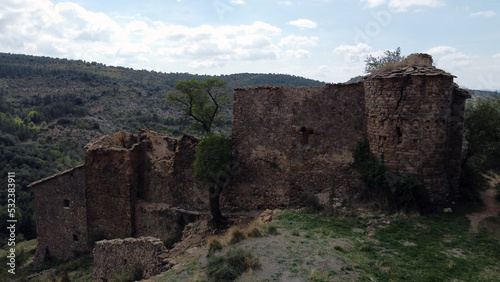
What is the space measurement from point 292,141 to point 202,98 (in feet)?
28.9

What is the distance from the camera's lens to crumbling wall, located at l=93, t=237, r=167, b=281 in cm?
1069

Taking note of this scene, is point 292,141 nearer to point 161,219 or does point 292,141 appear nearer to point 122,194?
point 161,219

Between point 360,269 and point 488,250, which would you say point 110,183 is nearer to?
point 360,269

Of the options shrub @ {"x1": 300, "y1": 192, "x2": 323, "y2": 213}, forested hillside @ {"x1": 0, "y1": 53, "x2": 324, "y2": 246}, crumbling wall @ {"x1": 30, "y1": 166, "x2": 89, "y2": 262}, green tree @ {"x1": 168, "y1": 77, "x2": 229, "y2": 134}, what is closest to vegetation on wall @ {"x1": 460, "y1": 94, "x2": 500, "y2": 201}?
shrub @ {"x1": 300, "y1": 192, "x2": 323, "y2": 213}

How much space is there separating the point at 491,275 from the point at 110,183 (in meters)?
13.0

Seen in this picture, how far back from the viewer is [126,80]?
53562 millimetres

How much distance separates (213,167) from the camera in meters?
12.3

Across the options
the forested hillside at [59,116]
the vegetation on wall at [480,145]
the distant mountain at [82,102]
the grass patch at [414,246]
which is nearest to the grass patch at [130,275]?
the grass patch at [414,246]

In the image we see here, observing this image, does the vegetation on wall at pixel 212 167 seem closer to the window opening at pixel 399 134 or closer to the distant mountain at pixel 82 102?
the window opening at pixel 399 134

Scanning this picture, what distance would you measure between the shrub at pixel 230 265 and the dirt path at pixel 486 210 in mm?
5787

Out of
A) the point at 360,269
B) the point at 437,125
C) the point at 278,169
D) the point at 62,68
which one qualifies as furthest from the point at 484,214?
the point at 62,68

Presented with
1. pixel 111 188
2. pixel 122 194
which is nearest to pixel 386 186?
pixel 122 194

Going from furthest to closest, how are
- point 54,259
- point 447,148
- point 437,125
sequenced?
point 54,259
point 447,148
point 437,125

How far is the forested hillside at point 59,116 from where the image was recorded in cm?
2855
